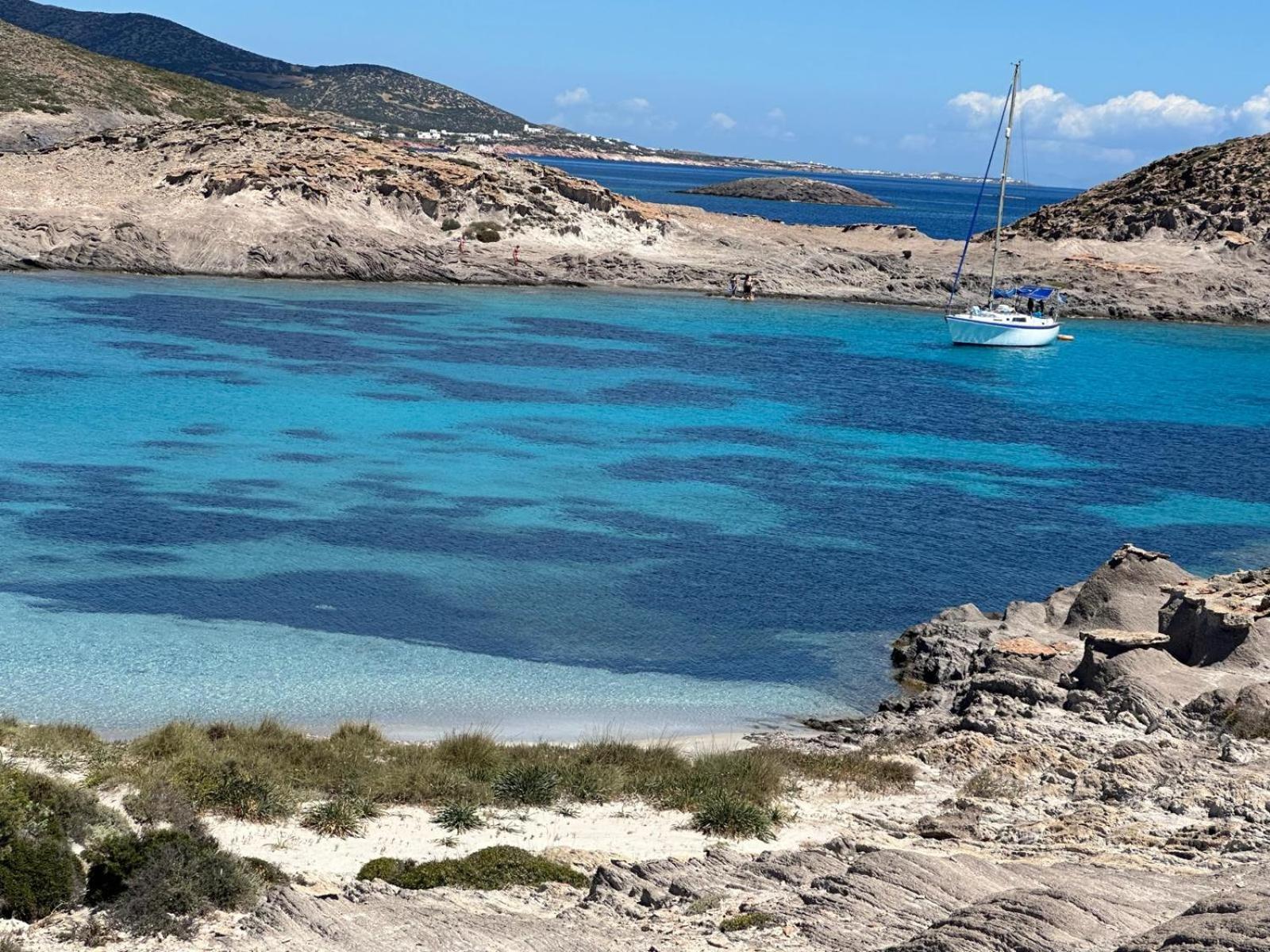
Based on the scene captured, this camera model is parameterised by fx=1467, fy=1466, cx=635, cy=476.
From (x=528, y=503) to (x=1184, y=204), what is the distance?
194 ft

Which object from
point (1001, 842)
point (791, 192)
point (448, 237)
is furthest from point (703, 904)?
point (791, 192)

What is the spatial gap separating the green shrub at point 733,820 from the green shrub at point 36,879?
5.09 m

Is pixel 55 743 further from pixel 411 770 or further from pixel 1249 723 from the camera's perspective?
pixel 1249 723

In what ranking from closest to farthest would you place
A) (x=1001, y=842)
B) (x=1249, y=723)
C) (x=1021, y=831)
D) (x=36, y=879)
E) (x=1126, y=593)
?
(x=36, y=879)
(x=1001, y=842)
(x=1021, y=831)
(x=1249, y=723)
(x=1126, y=593)

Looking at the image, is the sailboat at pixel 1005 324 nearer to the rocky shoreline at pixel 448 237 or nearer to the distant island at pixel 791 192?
the rocky shoreline at pixel 448 237

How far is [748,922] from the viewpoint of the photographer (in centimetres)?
973

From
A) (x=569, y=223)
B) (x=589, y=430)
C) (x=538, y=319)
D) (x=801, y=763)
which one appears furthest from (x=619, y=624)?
(x=569, y=223)

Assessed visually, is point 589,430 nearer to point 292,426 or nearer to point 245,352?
point 292,426

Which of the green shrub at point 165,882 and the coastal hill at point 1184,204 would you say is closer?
the green shrub at point 165,882

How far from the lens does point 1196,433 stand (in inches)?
1614

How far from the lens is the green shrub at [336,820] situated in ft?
39.3

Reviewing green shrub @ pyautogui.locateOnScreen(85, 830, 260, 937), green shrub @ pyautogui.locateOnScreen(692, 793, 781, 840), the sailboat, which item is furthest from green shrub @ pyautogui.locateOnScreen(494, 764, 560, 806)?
the sailboat

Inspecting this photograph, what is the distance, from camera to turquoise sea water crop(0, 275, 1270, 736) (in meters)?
18.6

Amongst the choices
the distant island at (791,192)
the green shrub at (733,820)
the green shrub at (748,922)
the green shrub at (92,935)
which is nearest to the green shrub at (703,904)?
the green shrub at (748,922)
